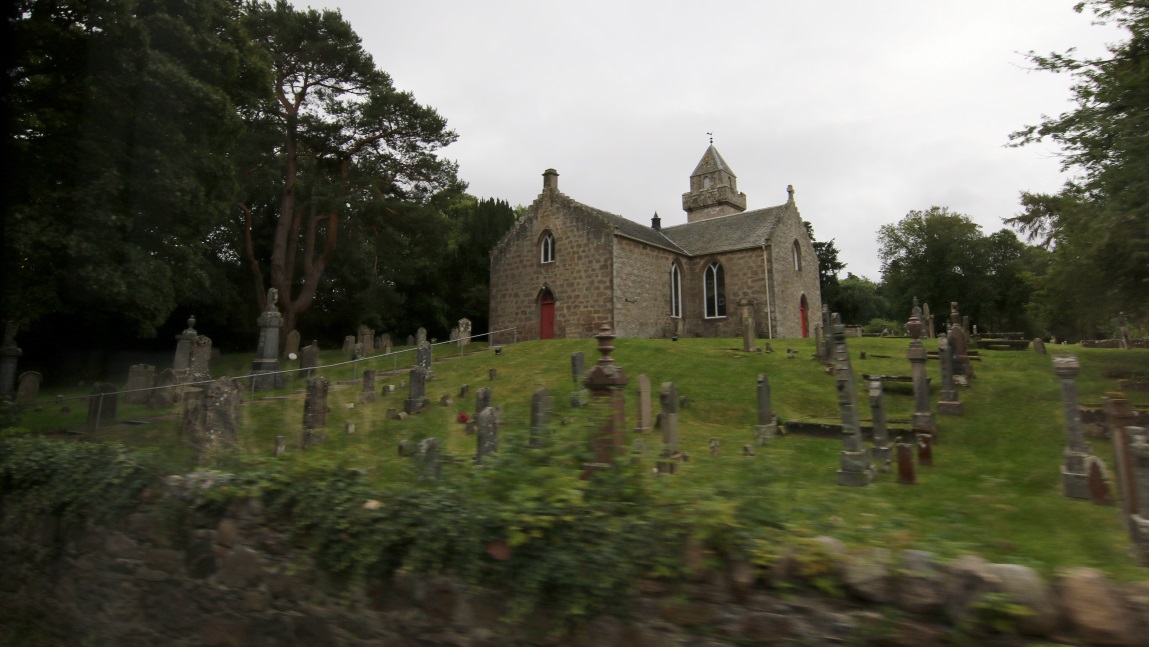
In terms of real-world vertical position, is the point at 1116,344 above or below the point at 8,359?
above

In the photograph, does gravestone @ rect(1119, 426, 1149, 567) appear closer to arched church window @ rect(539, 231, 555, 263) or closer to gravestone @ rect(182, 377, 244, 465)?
gravestone @ rect(182, 377, 244, 465)

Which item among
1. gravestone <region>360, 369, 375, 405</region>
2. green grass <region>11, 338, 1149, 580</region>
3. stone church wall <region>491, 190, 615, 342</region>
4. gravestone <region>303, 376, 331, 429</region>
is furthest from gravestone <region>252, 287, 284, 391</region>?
stone church wall <region>491, 190, 615, 342</region>

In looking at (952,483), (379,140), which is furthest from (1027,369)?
(379,140)

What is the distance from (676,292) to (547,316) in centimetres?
677

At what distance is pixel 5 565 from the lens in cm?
580

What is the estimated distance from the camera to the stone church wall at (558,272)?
26725 millimetres

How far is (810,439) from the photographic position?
11461 mm

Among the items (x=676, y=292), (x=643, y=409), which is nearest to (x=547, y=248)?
(x=676, y=292)

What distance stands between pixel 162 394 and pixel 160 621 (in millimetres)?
13002

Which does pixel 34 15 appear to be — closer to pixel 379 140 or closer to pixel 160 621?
pixel 160 621

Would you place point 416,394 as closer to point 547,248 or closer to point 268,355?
point 268,355

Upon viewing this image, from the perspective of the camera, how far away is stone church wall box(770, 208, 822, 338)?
29.0 metres

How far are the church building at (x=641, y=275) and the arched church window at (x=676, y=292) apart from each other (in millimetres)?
51

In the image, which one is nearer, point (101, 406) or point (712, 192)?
point (101, 406)
